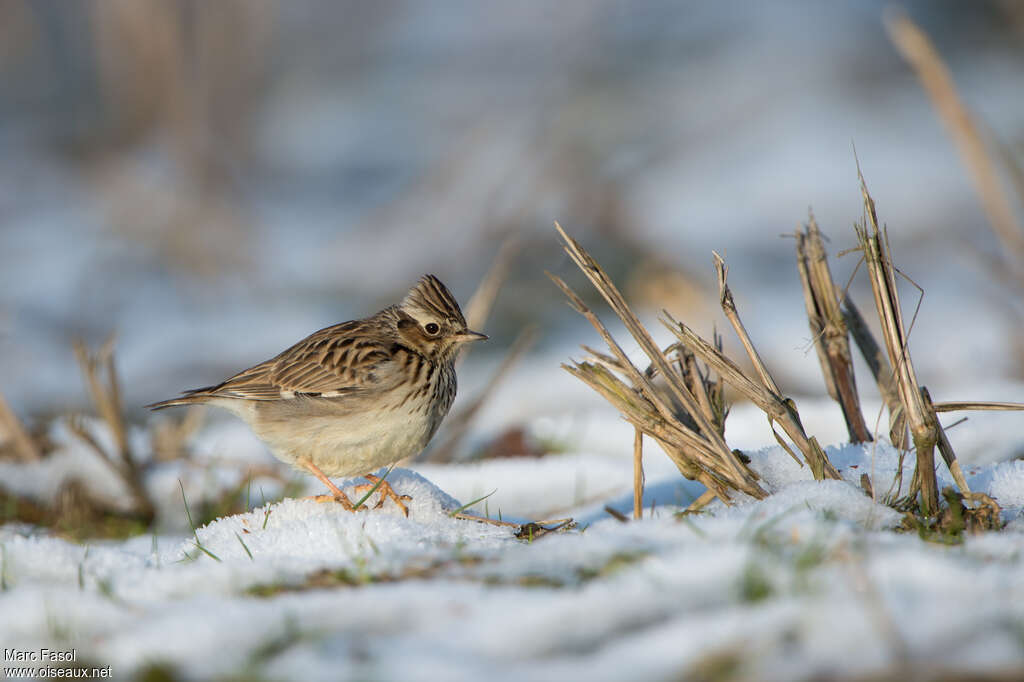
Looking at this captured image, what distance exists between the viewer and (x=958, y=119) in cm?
645

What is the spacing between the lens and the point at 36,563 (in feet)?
11.8

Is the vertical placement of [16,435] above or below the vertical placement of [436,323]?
below

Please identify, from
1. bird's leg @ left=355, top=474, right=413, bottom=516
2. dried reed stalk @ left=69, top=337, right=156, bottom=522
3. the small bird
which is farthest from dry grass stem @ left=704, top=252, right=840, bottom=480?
dried reed stalk @ left=69, top=337, right=156, bottom=522

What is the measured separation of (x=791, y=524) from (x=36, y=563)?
103 inches

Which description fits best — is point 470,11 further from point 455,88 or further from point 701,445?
point 701,445

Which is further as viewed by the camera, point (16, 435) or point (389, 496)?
point (16, 435)

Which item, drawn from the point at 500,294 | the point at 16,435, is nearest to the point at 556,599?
the point at 16,435

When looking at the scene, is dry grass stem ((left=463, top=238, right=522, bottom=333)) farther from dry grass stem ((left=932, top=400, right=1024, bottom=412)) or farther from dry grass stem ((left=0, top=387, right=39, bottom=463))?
dry grass stem ((left=932, top=400, right=1024, bottom=412))

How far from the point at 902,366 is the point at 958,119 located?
340cm

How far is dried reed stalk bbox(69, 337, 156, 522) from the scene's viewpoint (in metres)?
6.09

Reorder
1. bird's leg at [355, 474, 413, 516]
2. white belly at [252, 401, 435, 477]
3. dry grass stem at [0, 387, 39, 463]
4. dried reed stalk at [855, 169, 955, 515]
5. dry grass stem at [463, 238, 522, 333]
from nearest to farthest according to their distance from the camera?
dried reed stalk at [855, 169, 955, 515] < bird's leg at [355, 474, 413, 516] < white belly at [252, 401, 435, 477] < dry grass stem at [0, 387, 39, 463] < dry grass stem at [463, 238, 522, 333]

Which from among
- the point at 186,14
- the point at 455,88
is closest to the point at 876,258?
the point at 186,14

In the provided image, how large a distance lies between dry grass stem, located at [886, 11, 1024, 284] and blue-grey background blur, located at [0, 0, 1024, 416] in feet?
6.85

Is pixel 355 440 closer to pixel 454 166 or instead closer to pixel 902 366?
pixel 902 366
